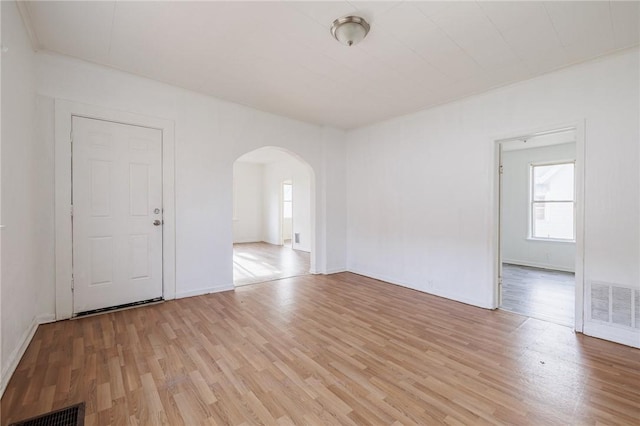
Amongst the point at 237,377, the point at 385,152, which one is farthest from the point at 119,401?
the point at 385,152

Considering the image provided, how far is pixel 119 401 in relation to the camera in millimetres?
1785

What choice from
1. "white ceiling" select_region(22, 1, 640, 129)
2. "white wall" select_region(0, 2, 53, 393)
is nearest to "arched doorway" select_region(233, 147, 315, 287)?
"white wall" select_region(0, 2, 53, 393)

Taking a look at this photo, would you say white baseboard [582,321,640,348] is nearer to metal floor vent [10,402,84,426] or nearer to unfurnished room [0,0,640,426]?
unfurnished room [0,0,640,426]

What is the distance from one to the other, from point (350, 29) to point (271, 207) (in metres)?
7.82

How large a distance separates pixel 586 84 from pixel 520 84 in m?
0.60

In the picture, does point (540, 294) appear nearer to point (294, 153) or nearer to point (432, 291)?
point (432, 291)

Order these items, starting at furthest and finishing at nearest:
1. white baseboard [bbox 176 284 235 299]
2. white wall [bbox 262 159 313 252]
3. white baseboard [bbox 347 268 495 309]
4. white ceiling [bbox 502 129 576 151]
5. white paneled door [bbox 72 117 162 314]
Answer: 1. white wall [bbox 262 159 313 252]
2. white ceiling [bbox 502 129 576 151]
3. white baseboard [bbox 176 284 235 299]
4. white baseboard [bbox 347 268 495 309]
5. white paneled door [bbox 72 117 162 314]

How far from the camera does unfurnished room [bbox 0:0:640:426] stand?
1941 millimetres

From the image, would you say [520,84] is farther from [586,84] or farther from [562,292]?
[562,292]

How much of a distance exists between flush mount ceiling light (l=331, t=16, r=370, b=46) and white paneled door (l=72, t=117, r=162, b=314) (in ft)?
8.45

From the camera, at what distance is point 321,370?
2.17 meters

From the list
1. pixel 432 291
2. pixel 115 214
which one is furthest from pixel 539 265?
pixel 115 214

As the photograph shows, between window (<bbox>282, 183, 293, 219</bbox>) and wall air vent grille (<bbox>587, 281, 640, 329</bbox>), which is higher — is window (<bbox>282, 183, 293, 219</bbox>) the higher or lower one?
the higher one

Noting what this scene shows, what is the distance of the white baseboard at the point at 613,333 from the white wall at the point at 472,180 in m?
0.40
